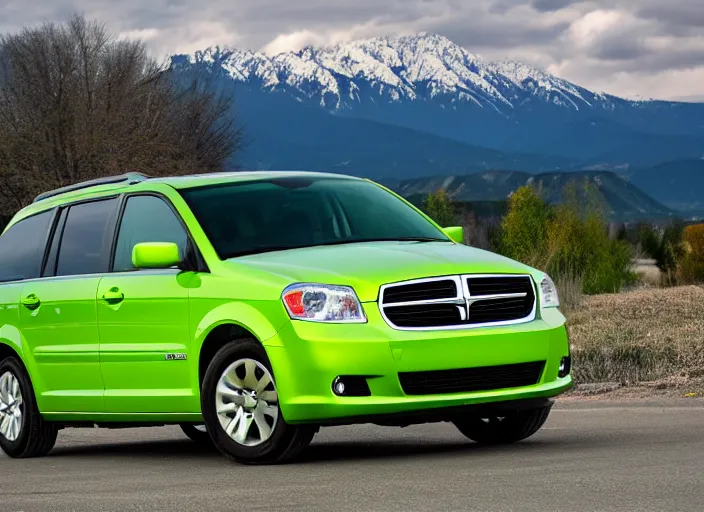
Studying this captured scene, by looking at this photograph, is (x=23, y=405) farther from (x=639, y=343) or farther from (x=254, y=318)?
(x=639, y=343)

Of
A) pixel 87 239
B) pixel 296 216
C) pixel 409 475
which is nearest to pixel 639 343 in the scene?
pixel 296 216

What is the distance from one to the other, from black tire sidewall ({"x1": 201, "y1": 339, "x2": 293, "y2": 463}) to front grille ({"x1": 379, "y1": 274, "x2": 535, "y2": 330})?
79cm

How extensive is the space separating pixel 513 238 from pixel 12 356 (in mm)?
52330

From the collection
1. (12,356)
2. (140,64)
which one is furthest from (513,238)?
(12,356)

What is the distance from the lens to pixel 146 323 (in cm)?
901

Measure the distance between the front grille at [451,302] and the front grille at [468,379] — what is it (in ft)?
0.85

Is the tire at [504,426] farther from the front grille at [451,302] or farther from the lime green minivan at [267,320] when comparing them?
the front grille at [451,302]

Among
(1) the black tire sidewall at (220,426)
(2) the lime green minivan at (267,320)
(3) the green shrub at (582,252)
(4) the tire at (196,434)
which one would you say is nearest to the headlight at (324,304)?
(2) the lime green minivan at (267,320)

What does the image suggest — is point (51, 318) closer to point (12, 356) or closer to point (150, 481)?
point (12, 356)

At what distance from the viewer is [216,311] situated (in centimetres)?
848

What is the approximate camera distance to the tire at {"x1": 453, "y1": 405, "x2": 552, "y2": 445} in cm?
927

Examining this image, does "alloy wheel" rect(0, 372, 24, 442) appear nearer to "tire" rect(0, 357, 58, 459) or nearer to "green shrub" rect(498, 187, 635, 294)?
"tire" rect(0, 357, 58, 459)

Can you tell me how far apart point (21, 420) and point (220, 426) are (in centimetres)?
253

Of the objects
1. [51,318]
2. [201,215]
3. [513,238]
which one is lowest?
[513,238]
